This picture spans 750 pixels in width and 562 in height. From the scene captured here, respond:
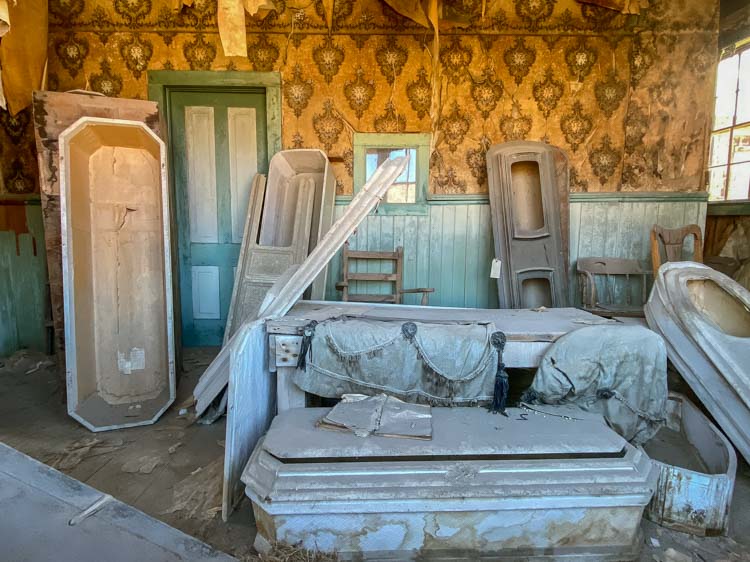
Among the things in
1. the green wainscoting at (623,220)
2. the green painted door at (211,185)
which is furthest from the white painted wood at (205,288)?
the green wainscoting at (623,220)

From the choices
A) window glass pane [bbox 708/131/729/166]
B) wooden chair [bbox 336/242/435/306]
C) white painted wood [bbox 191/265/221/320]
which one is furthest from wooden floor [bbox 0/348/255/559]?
window glass pane [bbox 708/131/729/166]

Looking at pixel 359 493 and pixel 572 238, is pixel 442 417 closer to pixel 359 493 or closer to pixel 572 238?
pixel 359 493

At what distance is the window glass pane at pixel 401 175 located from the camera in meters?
4.04

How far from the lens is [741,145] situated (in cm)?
471

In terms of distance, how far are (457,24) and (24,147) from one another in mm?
4132

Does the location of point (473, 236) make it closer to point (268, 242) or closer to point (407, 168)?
point (407, 168)

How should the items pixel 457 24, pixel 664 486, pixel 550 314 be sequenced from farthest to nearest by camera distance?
pixel 457 24 < pixel 550 314 < pixel 664 486

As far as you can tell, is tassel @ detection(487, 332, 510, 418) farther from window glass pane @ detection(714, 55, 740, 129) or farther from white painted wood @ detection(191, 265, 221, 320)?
window glass pane @ detection(714, 55, 740, 129)

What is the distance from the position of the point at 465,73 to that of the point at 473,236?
1.54 meters

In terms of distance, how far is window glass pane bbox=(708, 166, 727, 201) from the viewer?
488 cm

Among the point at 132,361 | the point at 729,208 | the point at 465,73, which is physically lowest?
the point at 132,361

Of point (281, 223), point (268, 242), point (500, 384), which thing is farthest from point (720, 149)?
point (268, 242)

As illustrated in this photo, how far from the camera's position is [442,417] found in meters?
1.91

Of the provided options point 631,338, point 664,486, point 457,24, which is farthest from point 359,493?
point 457,24
